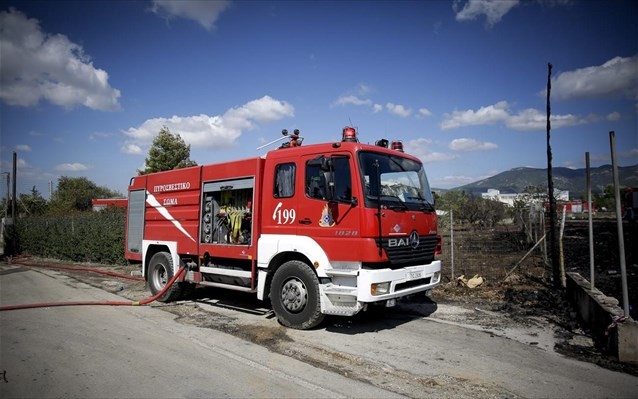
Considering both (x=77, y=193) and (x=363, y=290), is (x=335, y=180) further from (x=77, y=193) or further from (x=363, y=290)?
(x=77, y=193)

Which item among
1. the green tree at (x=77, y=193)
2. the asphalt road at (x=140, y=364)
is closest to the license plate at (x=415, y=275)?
the asphalt road at (x=140, y=364)

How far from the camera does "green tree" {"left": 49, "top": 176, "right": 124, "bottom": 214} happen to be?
152 ft

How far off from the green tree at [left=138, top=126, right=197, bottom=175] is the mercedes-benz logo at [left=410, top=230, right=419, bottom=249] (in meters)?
28.2

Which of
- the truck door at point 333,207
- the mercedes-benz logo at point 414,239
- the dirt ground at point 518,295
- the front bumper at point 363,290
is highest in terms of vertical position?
the truck door at point 333,207

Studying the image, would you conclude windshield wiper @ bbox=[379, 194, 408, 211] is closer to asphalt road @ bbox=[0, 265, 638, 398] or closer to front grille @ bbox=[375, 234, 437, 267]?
front grille @ bbox=[375, 234, 437, 267]

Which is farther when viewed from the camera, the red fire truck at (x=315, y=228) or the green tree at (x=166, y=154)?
the green tree at (x=166, y=154)

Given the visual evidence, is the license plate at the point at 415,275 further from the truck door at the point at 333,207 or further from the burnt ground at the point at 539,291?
the burnt ground at the point at 539,291

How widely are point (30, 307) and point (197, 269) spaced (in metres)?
3.27

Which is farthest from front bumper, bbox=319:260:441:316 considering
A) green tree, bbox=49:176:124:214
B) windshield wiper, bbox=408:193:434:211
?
green tree, bbox=49:176:124:214

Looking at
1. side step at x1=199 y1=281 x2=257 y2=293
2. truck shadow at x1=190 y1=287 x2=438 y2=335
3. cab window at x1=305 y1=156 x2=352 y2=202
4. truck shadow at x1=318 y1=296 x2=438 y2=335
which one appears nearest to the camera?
cab window at x1=305 y1=156 x2=352 y2=202

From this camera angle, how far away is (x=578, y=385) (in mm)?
4141

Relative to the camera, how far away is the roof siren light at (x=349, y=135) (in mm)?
6355

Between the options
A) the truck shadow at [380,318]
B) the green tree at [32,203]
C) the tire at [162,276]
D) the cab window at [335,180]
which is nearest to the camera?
the cab window at [335,180]

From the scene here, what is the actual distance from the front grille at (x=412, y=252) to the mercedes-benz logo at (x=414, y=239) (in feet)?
0.16
